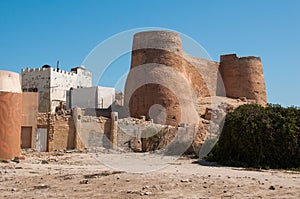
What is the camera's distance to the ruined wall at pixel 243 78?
39.2 meters

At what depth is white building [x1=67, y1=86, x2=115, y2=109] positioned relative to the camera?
35156 millimetres

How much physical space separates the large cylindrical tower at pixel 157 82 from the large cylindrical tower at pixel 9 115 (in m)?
13.6

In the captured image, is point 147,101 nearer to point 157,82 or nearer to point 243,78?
point 157,82

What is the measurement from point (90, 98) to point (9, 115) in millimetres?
20676

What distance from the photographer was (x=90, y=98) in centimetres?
3528

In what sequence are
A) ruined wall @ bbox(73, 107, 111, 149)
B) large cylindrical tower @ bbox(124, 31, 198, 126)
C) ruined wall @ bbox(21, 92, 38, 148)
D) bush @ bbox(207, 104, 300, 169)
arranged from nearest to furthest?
bush @ bbox(207, 104, 300, 169) < ruined wall @ bbox(21, 92, 38, 148) < ruined wall @ bbox(73, 107, 111, 149) < large cylindrical tower @ bbox(124, 31, 198, 126)

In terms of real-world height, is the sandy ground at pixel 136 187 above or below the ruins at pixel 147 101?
below

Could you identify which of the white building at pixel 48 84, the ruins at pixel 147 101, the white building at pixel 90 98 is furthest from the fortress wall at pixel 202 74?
the white building at pixel 48 84

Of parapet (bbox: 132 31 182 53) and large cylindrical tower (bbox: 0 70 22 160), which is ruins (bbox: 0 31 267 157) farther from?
large cylindrical tower (bbox: 0 70 22 160)

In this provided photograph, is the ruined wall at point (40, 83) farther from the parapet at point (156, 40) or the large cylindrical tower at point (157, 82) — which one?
the parapet at point (156, 40)

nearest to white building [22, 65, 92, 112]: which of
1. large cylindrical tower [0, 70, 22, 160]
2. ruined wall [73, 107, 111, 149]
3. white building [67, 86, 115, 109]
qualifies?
white building [67, 86, 115, 109]

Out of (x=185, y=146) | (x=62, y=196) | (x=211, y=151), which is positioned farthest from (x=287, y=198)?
(x=185, y=146)

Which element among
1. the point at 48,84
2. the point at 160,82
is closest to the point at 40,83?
the point at 48,84

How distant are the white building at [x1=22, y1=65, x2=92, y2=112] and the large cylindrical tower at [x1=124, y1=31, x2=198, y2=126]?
12.2 meters
